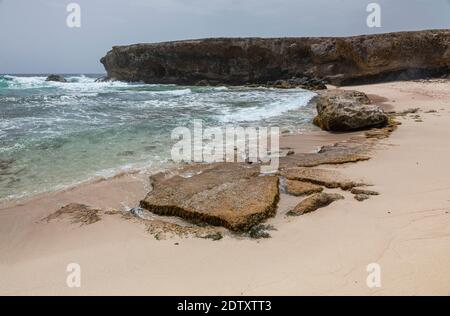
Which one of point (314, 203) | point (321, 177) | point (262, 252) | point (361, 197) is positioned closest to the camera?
point (262, 252)

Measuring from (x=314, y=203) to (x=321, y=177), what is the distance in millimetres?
997

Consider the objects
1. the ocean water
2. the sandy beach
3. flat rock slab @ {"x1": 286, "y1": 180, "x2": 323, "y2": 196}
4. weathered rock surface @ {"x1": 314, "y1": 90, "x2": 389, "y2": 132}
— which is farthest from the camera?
weathered rock surface @ {"x1": 314, "y1": 90, "x2": 389, "y2": 132}

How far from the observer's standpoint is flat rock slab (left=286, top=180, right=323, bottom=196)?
4.79 m

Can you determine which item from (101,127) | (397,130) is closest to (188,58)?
(101,127)

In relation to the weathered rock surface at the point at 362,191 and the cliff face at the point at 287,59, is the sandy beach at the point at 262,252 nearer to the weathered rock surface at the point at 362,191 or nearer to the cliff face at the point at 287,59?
the weathered rock surface at the point at 362,191

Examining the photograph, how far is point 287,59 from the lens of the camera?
1394 inches

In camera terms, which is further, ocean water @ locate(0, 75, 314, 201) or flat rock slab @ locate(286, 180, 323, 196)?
ocean water @ locate(0, 75, 314, 201)

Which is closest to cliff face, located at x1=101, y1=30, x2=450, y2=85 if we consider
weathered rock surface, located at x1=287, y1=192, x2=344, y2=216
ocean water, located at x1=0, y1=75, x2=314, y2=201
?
ocean water, located at x1=0, y1=75, x2=314, y2=201

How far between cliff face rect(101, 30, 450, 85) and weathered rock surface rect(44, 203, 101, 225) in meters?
29.5

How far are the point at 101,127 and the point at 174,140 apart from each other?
310 cm

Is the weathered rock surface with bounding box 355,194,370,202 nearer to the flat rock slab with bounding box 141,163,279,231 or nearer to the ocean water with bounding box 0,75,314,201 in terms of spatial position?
the flat rock slab with bounding box 141,163,279,231

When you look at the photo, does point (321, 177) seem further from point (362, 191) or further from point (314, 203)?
point (314, 203)

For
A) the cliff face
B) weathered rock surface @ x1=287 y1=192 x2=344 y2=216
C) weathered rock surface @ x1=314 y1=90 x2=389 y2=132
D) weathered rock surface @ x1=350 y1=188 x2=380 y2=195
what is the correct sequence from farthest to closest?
the cliff face
weathered rock surface @ x1=314 y1=90 x2=389 y2=132
weathered rock surface @ x1=350 y1=188 x2=380 y2=195
weathered rock surface @ x1=287 y1=192 x2=344 y2=216

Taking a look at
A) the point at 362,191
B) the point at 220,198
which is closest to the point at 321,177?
the point at 362,191
